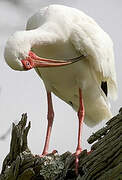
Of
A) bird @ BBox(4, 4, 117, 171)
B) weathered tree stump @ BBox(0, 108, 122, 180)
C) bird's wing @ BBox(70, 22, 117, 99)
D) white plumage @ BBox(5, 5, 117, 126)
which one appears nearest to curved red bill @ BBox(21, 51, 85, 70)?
bird @ BBox(4, 4, 117, 171)

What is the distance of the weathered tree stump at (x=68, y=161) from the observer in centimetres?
563

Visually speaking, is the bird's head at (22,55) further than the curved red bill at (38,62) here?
No

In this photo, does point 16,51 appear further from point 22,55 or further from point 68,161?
point 68,161

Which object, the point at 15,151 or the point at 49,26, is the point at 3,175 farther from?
the point at 49,26

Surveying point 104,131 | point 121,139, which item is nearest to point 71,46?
point 104,131

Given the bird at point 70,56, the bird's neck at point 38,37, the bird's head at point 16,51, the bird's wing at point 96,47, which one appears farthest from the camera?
the bird's wing at point 96,47

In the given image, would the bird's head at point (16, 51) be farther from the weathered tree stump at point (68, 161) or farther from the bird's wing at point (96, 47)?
the bird's wing at point (96, 47)

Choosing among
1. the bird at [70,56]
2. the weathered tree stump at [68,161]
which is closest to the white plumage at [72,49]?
the bird at [70,56]

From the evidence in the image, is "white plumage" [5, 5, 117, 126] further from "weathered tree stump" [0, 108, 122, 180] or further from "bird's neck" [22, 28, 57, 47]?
"weathered tree stump" [0, 108, 122, 180]

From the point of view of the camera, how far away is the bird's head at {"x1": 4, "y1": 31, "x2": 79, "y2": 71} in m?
6.81

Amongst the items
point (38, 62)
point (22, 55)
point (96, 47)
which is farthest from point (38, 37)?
point (96, 47)

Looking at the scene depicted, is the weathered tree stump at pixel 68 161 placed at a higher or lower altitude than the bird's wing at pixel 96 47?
lower

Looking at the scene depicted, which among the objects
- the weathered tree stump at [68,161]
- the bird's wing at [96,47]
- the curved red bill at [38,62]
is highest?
the bird's wing at [96,47]

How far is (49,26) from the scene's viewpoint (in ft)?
25.5
